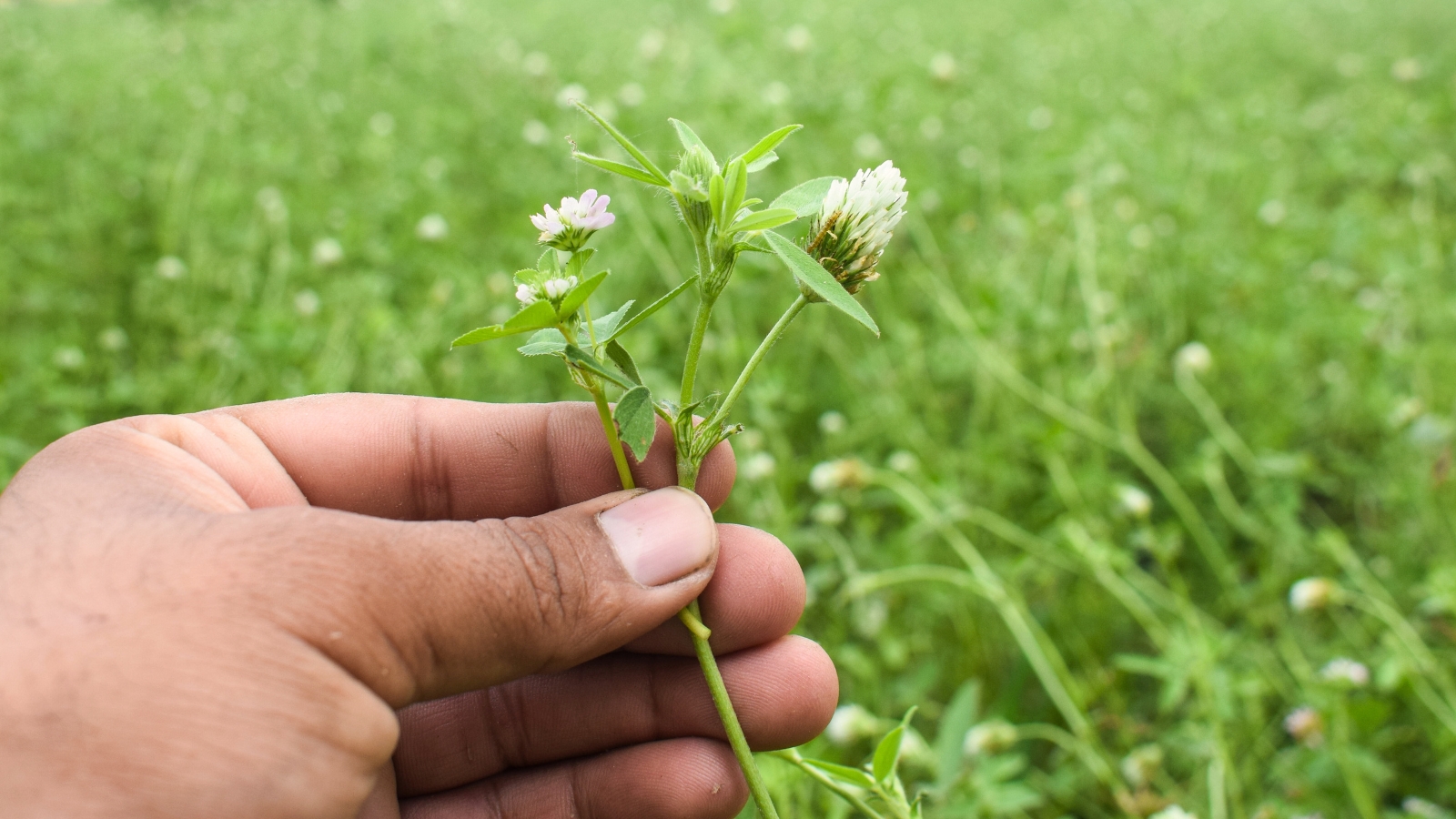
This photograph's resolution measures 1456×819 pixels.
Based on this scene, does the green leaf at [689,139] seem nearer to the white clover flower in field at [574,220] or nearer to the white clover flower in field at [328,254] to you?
the white clover flower in field at [574,220]

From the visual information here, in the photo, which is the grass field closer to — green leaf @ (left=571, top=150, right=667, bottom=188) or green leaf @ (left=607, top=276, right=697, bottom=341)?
green leaf @ (left=607, top=276, right=697, bottom=341)

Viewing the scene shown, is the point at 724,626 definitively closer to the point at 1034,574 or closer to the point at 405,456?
the point at 405,456

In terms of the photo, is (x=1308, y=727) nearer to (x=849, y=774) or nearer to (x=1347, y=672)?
(x=1347, y=672)

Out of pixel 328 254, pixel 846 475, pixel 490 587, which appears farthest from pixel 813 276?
pixel 328 254

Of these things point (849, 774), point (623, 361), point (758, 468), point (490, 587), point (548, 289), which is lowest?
point (758, 468)

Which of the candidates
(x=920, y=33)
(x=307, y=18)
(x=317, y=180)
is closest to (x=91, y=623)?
(x=317, y=180)
